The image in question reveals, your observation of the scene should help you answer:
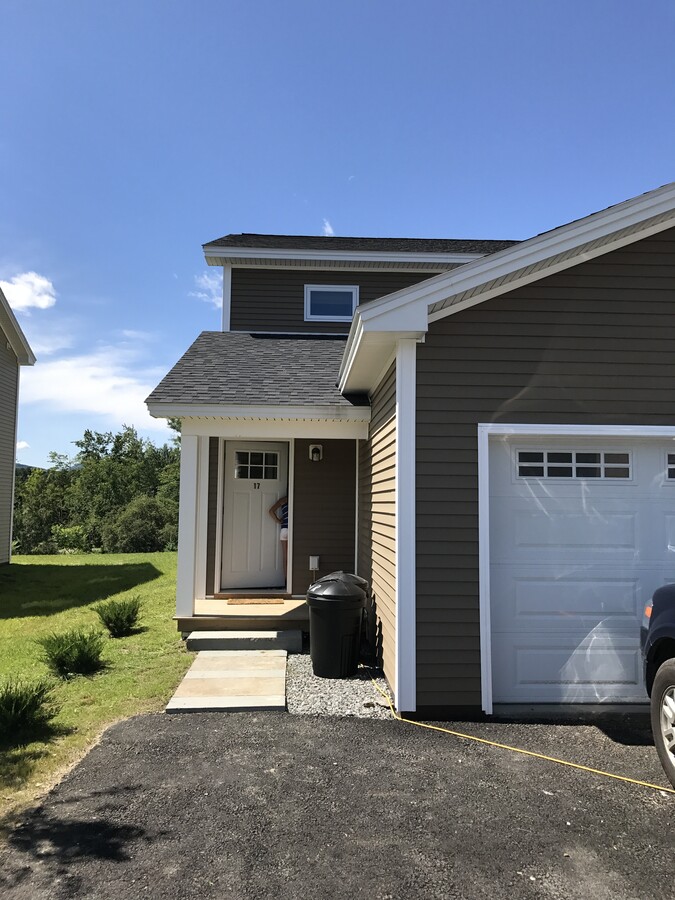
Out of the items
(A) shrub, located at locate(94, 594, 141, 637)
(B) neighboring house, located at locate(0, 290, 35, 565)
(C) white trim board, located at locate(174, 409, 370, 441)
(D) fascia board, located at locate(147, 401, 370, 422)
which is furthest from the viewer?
(B) neighboring house, located at locate(0, 290, 35, 565)

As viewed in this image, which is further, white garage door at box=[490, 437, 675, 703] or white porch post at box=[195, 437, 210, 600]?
white porch post at box=[195, 437, 210, 600]

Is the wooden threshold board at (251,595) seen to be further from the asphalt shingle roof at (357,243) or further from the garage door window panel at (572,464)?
the asphalt shingle roof at (357,243)

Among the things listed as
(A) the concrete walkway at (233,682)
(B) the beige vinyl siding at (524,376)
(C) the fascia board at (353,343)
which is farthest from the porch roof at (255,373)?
(A) the concrete walkway at (233,682)

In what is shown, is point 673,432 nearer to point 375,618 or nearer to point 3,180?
point 375,618

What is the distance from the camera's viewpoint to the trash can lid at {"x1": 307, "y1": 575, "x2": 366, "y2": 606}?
5398 millimetres

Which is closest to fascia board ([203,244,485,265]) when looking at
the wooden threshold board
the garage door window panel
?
the wooden threshold board

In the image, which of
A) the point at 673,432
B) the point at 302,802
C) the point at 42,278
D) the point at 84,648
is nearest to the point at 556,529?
the point at 673,432

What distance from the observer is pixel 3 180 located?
394 inches

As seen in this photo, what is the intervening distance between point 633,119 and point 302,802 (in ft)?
29.5

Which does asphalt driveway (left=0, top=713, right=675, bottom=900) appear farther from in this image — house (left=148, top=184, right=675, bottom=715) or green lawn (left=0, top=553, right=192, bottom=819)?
house (left=148, top=184, right=675, bottom=715)

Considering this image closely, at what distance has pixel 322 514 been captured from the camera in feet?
25.6

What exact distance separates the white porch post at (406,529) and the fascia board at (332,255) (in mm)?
5564

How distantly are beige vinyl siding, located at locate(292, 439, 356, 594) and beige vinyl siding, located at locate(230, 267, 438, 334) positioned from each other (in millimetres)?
2820

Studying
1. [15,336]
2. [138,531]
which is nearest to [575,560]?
[15,336]
